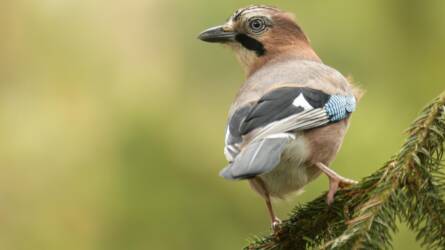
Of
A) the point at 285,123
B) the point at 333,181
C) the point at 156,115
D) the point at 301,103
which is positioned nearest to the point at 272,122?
the point at 285,123

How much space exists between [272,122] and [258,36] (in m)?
1.69

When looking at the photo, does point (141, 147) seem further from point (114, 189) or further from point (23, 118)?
point (23, 118)

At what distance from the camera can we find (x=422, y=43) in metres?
8.38

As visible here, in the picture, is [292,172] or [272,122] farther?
[292,172]

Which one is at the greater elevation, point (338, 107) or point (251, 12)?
point (251, 12)

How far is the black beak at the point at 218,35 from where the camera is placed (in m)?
5.84

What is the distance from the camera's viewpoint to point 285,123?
4.34 metres

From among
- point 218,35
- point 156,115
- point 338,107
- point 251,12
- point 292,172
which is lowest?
point 156,115

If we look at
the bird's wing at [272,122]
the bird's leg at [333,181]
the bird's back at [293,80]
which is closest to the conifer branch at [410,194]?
the bird's leg at [333,181]

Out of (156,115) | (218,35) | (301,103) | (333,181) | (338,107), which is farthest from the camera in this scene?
(156,115)

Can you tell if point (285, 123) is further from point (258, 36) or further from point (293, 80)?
point (258, 36)

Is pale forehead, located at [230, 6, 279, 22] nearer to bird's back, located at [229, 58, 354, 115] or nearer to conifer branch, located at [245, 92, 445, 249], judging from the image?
bird's back, located at [229, 58, 354, 115]

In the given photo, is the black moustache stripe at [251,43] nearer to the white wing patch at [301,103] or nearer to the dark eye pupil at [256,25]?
the dark eye pupil at [256,25]

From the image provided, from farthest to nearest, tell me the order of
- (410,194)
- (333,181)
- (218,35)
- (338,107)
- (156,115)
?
(156,115) → (218,35) → (338,107) → (333,181) → (410,194)
